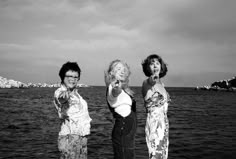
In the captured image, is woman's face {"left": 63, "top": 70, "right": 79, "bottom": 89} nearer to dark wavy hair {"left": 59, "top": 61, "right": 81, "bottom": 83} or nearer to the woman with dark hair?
dark wavy hair {"left": 59, "top": 61, "right": 81, "bottom": 83}

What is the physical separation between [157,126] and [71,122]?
5.54 feet

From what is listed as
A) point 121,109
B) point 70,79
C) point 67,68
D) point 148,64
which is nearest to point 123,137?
point 121,109

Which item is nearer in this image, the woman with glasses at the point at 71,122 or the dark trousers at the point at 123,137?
the dark trousers at the point at 123,137

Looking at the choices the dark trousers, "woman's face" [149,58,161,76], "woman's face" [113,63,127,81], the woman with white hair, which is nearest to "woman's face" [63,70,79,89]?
the woman with white hair

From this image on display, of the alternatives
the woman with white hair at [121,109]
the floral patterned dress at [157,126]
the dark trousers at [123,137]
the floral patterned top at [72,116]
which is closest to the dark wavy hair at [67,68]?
the floral patterned top at [72,116]

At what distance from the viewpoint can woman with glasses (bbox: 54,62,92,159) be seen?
12.0ft

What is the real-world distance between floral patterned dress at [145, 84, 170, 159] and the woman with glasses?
1.30m

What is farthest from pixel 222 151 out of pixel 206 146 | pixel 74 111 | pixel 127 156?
pixel 74 111

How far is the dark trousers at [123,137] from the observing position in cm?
352

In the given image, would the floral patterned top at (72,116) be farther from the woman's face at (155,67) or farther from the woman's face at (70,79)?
the woman's face at (155,67)

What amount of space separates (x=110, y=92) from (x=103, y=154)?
6.42 metres

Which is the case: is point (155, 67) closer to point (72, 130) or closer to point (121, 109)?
point (121, 109)

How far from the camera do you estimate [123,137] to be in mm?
3551

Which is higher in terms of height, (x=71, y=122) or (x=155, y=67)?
(x=155, y=67)
